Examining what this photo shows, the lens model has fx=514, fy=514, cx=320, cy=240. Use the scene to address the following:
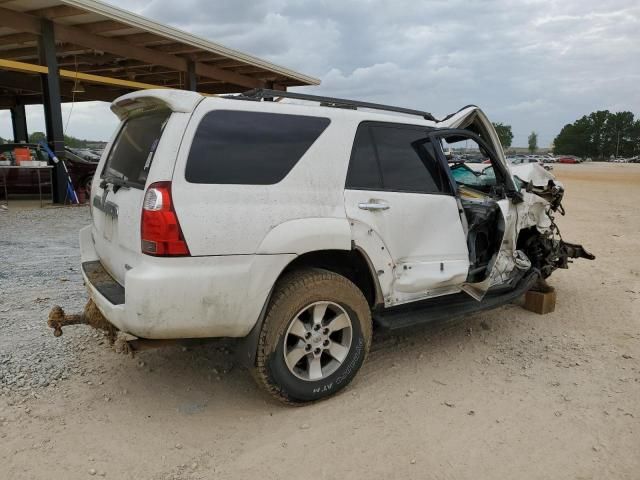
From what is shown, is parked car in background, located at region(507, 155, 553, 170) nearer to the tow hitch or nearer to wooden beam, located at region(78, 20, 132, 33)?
the tow hitch

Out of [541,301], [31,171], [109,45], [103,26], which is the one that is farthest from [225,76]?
[541,301]

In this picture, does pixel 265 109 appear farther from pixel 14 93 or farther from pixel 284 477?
pixel 14 93

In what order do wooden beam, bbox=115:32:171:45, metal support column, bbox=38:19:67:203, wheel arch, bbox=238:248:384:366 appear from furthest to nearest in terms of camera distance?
wooden beam, bbox=115:32:171:45 → metal support column, bbox=38:19:67:203 → wheel arch, bbox=238:248:384:366

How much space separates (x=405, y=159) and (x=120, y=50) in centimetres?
1205

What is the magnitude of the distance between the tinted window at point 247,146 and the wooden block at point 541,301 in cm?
322

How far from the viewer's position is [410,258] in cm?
374

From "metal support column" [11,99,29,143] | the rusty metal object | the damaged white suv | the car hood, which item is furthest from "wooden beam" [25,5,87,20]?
"metal support column" [11,99,29,143]

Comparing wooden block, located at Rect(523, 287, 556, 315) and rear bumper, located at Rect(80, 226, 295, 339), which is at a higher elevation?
rear bumper, located at Rect(80, 226, 295, 339)

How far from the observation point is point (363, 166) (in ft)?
11.7

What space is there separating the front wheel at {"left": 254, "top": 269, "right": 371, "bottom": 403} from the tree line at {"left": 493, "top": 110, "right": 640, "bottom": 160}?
384ft

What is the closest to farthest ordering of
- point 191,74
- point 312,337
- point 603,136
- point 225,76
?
point 312,337, point 191,74, point 225,76, point 603,136

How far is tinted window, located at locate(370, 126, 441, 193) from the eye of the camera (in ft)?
12.2

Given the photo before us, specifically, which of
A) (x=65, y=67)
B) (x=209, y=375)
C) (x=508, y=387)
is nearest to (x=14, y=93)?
(x=65, y=67)

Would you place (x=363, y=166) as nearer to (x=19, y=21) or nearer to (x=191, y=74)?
(x=19, y=21)
